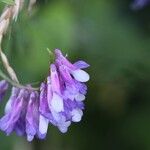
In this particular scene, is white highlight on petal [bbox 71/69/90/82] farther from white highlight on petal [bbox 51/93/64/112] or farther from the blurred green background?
the blurred green background

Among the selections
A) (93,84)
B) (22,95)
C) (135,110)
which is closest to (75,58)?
(93,84)

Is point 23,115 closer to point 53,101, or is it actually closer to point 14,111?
point 14,111

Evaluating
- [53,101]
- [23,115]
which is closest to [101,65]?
[23,115]

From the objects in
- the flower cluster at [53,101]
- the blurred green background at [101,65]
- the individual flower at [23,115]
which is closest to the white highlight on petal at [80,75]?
the flower cluster at [53,101]

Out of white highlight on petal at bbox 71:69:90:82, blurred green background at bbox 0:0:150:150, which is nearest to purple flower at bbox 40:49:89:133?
white highlight on petal at bbox 71:69:90:82

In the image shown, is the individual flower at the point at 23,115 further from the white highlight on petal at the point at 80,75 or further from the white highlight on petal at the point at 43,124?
the white highlight on petal at the point at 80,75

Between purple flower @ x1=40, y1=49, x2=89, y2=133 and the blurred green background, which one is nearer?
purple flower @ x1=40, y1=49, x2=89, y2=133

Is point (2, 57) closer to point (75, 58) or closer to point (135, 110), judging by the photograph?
point (75, 58)
